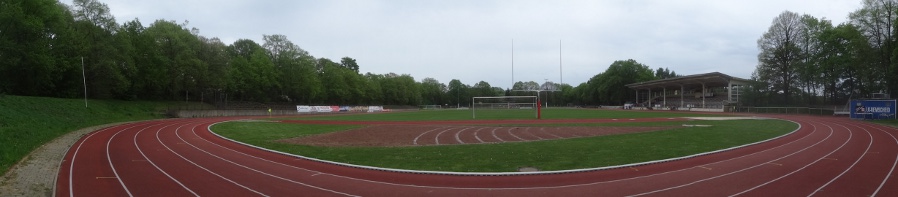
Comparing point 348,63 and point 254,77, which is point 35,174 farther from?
point 348,63

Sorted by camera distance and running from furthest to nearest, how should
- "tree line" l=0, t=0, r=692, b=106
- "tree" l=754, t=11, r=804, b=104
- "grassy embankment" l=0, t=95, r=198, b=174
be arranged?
"tree" l=754, t=11, r=804, b=104, "tree line" l=0, t=0, r=692, b=106, "grassy embankment" l=0, t=95, r=198, b=174

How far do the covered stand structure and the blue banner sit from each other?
27098 mm

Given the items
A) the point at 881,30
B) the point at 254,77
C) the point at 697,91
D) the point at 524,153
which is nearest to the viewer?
the point at 524,153

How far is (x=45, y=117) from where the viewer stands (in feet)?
92.5

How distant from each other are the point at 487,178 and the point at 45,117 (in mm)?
31494

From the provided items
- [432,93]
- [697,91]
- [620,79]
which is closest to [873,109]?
[697,91]

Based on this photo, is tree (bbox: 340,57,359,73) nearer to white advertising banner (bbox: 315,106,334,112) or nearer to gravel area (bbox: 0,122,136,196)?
white advertising banner (bbox: 315,106,334,112)

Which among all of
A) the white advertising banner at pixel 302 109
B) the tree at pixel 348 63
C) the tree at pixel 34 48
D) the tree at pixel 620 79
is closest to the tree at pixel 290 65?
the white advertising banner at pixel 302 109

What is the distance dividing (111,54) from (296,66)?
34.9 metres

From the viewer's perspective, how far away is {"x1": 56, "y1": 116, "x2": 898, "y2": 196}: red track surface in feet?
34.0

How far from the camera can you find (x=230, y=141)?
2266 cm

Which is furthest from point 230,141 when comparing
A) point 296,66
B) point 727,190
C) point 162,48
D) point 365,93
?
point 365,93

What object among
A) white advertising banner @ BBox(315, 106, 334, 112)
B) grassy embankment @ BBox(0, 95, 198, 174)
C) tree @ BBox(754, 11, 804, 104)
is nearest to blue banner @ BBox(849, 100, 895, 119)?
tree @ BBox(754, 11, 804, 104)

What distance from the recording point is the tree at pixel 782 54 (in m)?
61.1
